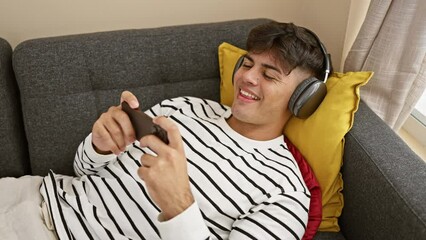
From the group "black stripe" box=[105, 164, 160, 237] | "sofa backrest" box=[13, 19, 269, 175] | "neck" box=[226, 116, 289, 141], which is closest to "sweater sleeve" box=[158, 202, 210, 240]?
"black stripe" box=[105, 164, 160, 237]

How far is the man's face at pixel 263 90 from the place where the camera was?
133 centimetres

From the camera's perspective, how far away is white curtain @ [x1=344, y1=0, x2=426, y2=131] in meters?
1.28

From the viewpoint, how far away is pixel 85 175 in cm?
139

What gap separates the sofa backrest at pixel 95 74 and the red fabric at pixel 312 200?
506mm

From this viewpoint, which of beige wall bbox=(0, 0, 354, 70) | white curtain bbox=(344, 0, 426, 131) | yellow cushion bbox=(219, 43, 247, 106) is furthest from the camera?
beige wall bbox=(0, 0, 354, 70)

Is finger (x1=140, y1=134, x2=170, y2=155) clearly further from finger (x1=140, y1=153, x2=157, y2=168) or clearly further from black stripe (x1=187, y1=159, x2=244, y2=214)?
black stripe (x1=187, y1=159, x2=244, y2=214)

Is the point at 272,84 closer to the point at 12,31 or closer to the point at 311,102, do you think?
the point at 311,102

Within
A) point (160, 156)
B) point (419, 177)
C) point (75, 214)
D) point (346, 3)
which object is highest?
point (346, 3)

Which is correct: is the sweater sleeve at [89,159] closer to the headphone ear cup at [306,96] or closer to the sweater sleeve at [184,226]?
the sweater sleeve at [184,226]

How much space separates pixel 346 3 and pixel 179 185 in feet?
3.85

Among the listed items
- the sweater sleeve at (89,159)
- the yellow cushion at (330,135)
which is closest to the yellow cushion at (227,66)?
Result: the yellow cushion at (330,135)

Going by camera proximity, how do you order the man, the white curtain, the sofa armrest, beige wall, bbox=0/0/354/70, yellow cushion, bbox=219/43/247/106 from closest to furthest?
the sofa armrest → the man → the white curtain → yellow cushion, bbox=219/43/247/106 → beige wall, bbox=0/0/354/70

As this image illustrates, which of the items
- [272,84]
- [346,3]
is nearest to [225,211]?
[272,84]

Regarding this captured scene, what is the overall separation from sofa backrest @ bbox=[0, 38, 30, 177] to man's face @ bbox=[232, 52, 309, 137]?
772 mm
